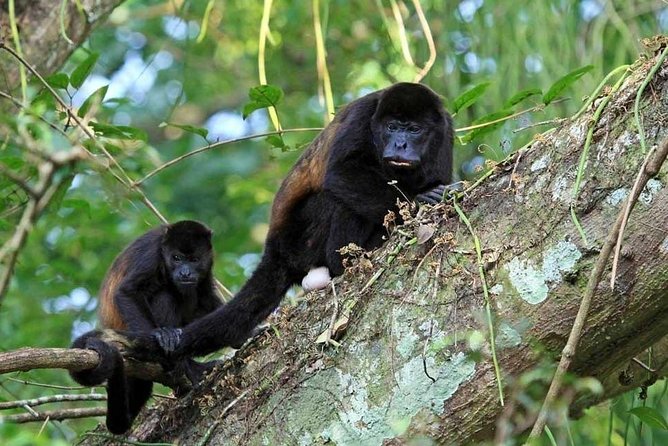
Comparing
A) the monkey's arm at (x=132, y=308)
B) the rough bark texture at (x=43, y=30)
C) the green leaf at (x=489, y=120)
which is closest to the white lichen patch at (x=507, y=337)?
the green leaf at (x=489, y=120)

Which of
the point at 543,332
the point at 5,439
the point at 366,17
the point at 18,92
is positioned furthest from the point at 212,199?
the point at 5,439

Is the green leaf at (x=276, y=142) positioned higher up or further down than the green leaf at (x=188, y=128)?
further down

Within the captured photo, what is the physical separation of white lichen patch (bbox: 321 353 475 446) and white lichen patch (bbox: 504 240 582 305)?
27cm

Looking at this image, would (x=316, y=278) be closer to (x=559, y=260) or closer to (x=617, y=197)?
(x=559, y=260)

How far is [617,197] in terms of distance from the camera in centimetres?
290

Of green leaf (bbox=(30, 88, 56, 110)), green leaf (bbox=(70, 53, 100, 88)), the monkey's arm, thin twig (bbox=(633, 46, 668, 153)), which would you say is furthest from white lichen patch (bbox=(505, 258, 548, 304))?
the monkey's arm

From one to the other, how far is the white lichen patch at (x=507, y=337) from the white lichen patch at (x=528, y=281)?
0.33ft

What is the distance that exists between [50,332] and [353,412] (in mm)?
5297

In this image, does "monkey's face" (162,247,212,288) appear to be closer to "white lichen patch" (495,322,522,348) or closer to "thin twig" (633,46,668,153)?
"white lichen patch" (495,322,522,348)

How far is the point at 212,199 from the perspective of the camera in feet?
42.1

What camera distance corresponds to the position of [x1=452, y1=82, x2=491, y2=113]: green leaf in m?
3.98

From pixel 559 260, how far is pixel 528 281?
4.3 inches

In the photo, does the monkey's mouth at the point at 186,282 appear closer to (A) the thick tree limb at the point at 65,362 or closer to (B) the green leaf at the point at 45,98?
(A) the thick tree limb at the point at 65,362

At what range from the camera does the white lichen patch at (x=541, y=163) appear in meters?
3.14
